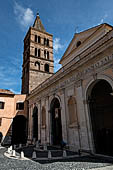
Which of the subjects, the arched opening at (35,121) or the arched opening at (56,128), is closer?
the arched opening at (56,128)

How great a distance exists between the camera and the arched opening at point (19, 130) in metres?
21.7

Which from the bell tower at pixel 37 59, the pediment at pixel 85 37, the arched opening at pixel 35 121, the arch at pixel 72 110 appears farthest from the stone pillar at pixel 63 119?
the bell tower at pixel 37 59

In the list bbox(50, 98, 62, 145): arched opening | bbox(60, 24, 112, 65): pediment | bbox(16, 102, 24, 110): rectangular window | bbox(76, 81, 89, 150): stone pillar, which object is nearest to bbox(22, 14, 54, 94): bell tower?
bbox(16, 102, 24, 110): rectangular window

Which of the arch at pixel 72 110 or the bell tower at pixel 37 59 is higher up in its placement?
the bell tower at pixel 37 59

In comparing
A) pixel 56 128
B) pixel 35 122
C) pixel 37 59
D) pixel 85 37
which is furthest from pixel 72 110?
pixel 37 59

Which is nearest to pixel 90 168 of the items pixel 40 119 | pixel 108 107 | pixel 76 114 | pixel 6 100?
pixel 76 114

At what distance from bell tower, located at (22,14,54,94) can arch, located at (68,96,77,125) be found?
45.7 ft

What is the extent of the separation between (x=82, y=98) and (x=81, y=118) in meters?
1.61

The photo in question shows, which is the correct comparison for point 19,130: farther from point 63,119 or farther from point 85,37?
point 85,37

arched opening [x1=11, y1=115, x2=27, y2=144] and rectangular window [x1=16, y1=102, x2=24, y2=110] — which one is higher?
rectangular window [x1=16, y1=102, x2=24, y2=110]

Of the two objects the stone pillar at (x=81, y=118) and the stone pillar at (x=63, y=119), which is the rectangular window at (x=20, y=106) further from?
the stone pillar at (x=81, y=118)

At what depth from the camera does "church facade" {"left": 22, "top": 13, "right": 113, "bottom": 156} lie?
32.1 ft

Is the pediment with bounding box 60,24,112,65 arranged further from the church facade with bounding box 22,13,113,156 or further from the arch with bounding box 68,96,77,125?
the arch with bounding box 68,96,77,125

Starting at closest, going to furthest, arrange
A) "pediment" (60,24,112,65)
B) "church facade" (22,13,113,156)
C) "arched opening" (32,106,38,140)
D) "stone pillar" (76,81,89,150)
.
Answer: "church facade" (22,13,113,156) < "stone pillar" (76,81,89,150) < "pediment" (60,24,112,65) < "arched opening" (32,106,38,140)
